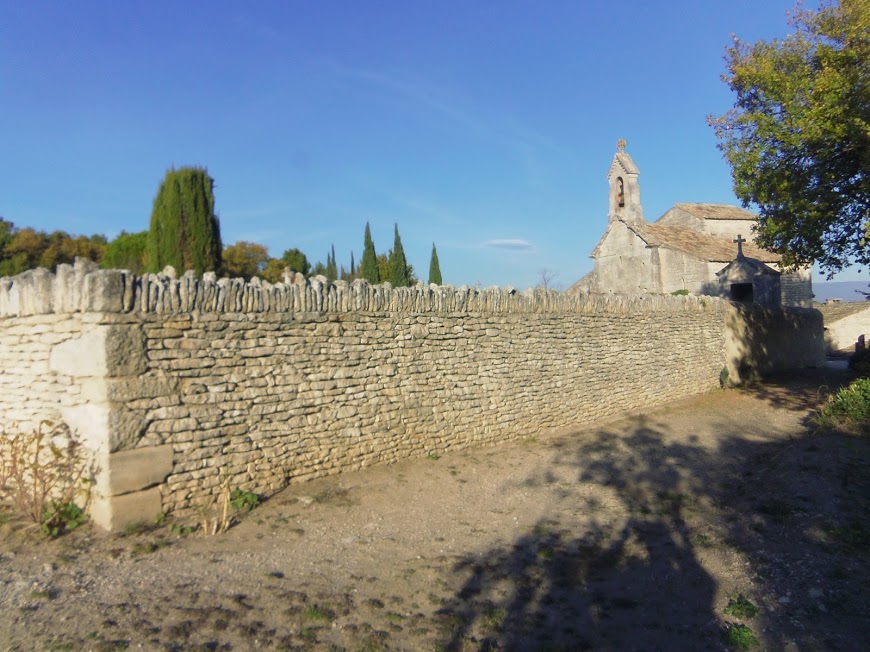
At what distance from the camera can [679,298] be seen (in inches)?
627

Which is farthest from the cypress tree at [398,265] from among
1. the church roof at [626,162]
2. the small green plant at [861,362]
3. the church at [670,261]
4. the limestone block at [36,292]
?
the limestone block at [36,292]

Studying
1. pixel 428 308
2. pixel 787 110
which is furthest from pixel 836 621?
pixel 787 110

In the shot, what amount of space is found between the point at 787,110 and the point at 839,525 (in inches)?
323

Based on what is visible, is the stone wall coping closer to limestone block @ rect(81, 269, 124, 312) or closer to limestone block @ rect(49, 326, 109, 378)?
limestone block @ rect(81, 269, 124, 312)

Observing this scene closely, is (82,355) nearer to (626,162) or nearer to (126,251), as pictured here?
(126,251)

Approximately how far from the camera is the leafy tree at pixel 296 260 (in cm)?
3341

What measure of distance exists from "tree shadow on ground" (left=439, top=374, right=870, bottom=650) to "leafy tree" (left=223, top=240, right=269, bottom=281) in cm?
2630

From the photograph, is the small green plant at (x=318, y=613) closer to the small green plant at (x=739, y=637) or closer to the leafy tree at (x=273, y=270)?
the small green plant at (x=739, y=637)

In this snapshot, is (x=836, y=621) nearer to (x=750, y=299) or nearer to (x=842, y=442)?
(x=842, y=442)

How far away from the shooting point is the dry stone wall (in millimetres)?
5910

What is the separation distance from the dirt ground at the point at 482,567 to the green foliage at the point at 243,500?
16 centimetres

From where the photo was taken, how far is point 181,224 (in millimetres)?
17594

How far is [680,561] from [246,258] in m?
31.0

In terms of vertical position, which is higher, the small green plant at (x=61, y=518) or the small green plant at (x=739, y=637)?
the small green plant at (x=61, y=518)
